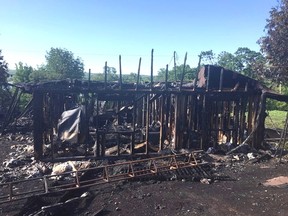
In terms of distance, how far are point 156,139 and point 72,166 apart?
4.29 metres

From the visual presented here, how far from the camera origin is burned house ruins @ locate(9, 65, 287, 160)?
1016 centimetres

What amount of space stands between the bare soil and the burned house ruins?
2718 mm

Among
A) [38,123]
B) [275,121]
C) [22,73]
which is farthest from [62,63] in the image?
[38,123]

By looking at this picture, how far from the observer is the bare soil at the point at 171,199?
654 centimetres

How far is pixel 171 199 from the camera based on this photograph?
23.5ft

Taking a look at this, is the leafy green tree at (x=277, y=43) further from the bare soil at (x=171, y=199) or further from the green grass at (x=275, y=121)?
the bare soil at (x=171, y=199)

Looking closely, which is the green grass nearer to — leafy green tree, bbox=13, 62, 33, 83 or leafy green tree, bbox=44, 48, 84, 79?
leafy green tree, bbox=13, 62, 33, 83

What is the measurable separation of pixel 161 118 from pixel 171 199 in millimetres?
4641

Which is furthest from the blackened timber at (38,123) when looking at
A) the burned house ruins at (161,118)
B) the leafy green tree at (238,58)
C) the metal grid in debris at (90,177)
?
the leafy green tree at (238,58)

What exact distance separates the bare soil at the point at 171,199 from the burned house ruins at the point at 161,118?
2.72 metres

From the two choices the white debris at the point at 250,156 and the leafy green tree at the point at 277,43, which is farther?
the leafy green tree at the point at 277,43

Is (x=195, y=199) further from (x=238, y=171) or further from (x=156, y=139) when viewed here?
(x=156, y=139)

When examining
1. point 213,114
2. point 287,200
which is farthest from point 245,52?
point 287,200

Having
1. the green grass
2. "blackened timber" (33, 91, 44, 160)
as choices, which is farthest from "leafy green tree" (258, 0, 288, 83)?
"blackened timber" (33, 91, 44, 160)
